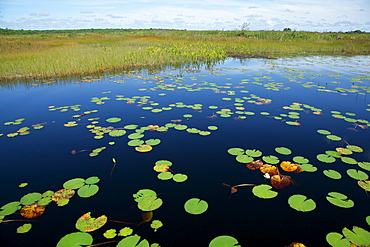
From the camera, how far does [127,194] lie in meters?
2.41

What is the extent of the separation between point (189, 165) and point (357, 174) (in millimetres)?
2081

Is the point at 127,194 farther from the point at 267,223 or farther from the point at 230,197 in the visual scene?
the point at 267,223

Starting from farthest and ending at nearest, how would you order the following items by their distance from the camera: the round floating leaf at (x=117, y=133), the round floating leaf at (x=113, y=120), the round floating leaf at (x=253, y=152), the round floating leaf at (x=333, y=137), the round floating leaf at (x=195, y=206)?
the round floating leaf at (x=113, y=120) < the round floating leaf at (x=117, y=133) < the round floating leaf at (x=333, y=137) < the round floating leaf at (x=253, y=152) < the round floating leaf at (x=195, y=206)

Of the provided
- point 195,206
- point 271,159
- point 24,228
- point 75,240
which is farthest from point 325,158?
Answer: point 24,228

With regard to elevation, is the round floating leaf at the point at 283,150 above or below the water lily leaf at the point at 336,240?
above

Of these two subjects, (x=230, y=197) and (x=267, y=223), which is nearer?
(x=267, y=223)

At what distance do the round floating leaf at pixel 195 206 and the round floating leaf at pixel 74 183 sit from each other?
1274 mm

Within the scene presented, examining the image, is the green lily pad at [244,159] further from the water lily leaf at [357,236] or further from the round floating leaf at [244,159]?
the water lily leaf at [357,236]

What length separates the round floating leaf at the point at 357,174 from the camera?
2609mm

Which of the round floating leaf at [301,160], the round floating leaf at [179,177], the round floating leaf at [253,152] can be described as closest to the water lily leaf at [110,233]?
the round floating leaf at [179,177]

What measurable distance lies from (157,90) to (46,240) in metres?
5.37

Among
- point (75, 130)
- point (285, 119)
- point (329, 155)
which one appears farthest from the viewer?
point (285, 119)

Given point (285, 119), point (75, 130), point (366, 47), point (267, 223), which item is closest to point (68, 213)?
point (267, 223)

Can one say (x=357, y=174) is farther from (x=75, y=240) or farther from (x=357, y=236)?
(x=75, y=240)
